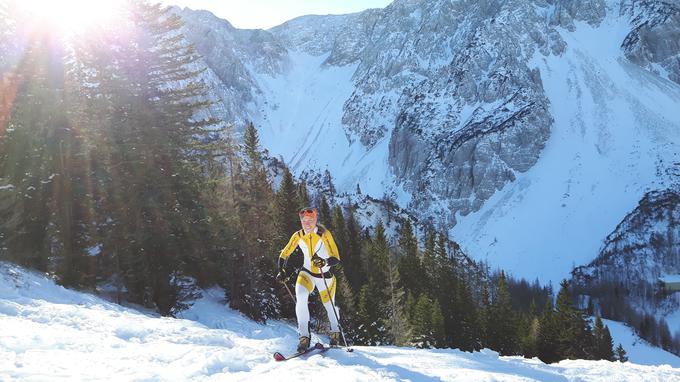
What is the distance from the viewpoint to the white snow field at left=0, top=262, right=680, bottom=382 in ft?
24.3

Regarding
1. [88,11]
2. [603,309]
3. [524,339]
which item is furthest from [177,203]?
[603,309]

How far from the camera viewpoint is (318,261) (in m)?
10.8

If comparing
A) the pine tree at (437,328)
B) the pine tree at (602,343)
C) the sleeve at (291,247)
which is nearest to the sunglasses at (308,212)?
the sleeve at (291,247)

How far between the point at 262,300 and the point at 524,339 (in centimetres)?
3034

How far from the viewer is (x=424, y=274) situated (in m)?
61.5

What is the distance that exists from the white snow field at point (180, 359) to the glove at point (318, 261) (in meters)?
1.74

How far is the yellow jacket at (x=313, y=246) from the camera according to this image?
35.7ft

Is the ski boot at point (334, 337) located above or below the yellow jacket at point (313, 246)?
below

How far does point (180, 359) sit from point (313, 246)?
3.49 meters

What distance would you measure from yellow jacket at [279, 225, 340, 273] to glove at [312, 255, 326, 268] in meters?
0.08

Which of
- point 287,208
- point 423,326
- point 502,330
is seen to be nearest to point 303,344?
point 423,326

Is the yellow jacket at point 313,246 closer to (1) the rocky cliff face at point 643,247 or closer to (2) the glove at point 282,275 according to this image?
(2) the glove at point 282,275

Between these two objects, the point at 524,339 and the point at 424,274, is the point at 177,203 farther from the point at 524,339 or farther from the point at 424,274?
the point at 424,274

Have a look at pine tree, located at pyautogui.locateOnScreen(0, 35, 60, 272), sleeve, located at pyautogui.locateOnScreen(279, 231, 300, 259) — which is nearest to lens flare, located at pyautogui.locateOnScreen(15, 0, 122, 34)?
pine tree, located at pyautogui.locateOnScreen(0, 35, 60, 272)
